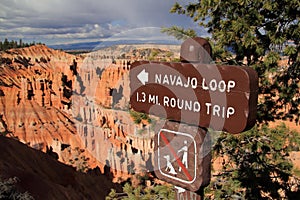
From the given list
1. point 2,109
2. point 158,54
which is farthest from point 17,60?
point 158,54

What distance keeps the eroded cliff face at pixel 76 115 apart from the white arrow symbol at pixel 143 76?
345 inches

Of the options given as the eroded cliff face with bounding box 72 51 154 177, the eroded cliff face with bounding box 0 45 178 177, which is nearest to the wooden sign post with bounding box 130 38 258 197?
the eroded cliff face with bounding box 0 45 178 177

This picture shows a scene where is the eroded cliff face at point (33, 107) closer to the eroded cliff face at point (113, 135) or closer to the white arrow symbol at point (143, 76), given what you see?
the eroded cliff face at point (113, 135)

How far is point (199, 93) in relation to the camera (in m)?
1.56

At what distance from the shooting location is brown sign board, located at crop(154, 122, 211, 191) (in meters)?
1.63

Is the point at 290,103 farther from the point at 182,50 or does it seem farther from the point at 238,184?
the point at 182,50

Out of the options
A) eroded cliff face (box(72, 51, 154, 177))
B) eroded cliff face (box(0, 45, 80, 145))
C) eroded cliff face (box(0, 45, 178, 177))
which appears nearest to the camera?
eroded cliff face (box(72, 51, 154, 177))

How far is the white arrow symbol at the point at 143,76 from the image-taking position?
179cm

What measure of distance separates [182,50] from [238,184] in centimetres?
278

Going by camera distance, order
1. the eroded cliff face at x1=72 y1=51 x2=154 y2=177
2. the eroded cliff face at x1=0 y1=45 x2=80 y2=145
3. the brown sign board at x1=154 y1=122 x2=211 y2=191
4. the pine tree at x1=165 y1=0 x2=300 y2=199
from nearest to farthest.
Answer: the brown sign board at x1=154 y1=122 x2=211 y2=191 < the pine tree at x1=165 y1=0 x2=300 y2=199 < the eroded cliff face at x1=72 y1=51 x2=154 y2=177 < the eroded cliff face at x1=0 y1=45 x2=80 y2=145

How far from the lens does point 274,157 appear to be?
4.43m

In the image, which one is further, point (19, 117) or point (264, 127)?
point (19, 117)

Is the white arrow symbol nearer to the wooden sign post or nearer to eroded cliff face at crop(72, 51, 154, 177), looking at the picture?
the wooden sign post

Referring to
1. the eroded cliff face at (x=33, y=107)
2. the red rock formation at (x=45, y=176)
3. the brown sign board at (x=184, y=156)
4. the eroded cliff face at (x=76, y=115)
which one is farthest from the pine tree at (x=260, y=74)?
the eroded cliff face at (x=33, y=107)
